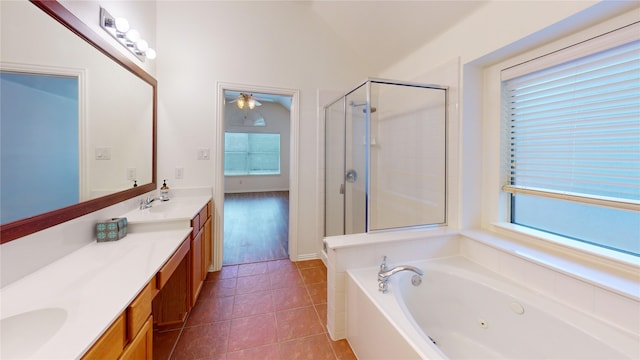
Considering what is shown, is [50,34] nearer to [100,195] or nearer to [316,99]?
[100,195]

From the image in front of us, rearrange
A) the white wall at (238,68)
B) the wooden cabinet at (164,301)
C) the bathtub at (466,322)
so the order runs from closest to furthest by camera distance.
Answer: the wooden cabinet at (164,301) → the bathtub at (466,322) → the white wall at (238,68)

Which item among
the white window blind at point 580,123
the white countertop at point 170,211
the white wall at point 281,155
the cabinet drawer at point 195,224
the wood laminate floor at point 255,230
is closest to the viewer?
the white window blind at point 580,123

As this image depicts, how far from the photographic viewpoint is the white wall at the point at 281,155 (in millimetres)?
7523

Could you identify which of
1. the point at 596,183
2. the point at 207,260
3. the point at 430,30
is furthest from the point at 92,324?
the point at 430,30

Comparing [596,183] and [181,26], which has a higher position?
[181,26]

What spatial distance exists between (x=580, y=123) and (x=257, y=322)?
97.3 inches

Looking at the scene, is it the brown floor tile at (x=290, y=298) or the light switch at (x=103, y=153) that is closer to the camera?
the light switch at (x=103, y=153)

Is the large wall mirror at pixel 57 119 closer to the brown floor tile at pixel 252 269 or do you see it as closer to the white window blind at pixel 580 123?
the brown floor tile at pixel 252 269

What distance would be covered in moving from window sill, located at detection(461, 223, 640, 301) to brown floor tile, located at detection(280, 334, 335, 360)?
1.33 meters

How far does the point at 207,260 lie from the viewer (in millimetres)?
2363

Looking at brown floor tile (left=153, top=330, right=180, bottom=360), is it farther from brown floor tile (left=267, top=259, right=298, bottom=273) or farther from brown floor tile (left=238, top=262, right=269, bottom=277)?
brown floor tile (left=267, top=259, right=298, bottom=273)

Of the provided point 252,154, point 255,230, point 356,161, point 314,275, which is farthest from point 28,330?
point 252,154

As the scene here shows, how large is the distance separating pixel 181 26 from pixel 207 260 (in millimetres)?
2389

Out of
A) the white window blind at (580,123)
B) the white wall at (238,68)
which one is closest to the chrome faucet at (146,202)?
the white wall at (238,68)
